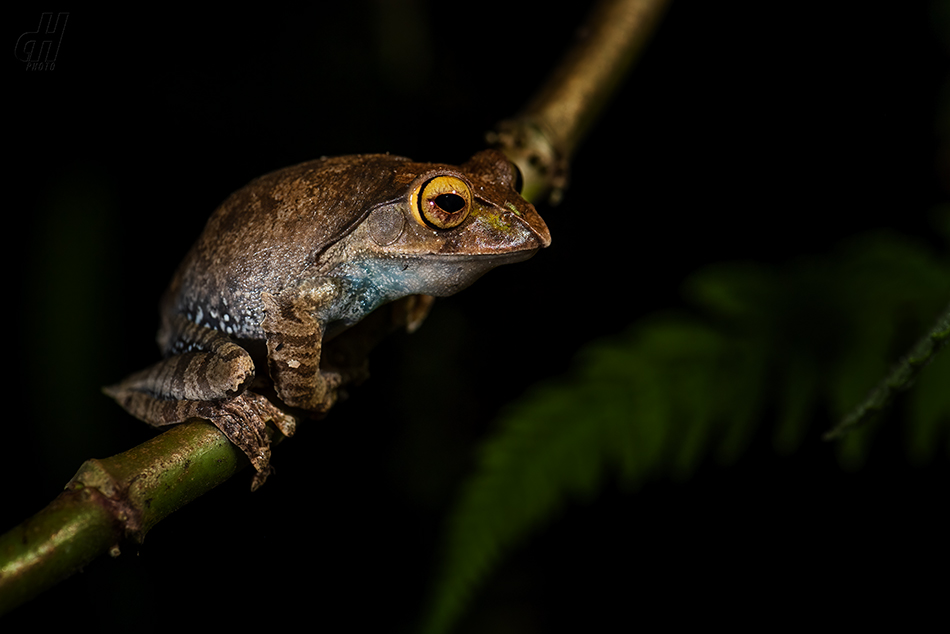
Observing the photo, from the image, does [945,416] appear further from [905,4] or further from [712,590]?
[905,4]

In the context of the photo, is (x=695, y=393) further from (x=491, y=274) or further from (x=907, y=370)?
(x=491, y=274)

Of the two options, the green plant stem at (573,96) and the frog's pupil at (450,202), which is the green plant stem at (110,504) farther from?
the green plant stem at (573,96)

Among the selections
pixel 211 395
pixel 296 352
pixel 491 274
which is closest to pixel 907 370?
pixel 296 352

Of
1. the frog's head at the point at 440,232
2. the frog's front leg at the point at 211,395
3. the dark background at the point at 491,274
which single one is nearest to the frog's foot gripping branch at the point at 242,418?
the frog's front leg at the point at 211,395

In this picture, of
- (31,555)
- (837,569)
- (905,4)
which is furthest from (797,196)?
(31,555)

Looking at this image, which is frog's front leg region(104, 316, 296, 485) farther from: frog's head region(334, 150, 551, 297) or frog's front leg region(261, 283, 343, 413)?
frog's head region(334, 150, 551, 297)

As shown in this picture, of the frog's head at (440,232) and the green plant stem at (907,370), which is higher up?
the frog's head at (440,232)

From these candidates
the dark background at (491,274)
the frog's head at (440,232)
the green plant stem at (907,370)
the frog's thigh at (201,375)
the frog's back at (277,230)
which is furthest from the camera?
the dark background at (491,274)
